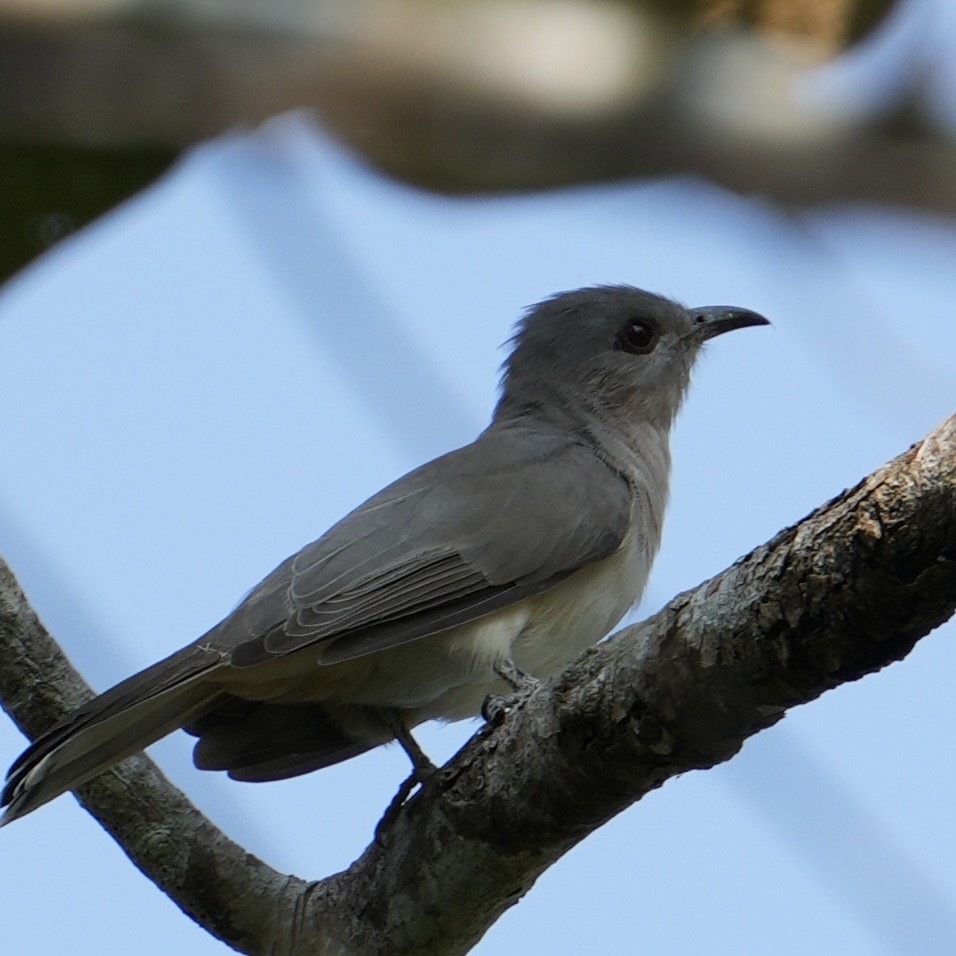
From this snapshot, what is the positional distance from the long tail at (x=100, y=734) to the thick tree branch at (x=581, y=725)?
8.3 inches

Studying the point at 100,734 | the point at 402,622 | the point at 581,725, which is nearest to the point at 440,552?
the point at 402,622

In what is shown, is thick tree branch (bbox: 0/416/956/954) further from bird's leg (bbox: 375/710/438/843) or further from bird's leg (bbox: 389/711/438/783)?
bird's leg (bbox: 389/711/438/783)

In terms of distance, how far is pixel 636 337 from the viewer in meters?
7.58

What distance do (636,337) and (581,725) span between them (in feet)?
13.5

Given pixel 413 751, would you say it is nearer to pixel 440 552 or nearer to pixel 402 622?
pixel 402 622

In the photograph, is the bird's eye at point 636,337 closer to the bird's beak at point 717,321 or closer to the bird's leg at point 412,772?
the bird's beak at point 717,321

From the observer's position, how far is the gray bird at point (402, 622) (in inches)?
196

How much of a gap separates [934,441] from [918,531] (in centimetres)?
18

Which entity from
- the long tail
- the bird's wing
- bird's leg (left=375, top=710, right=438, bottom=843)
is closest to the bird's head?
the bird's wing

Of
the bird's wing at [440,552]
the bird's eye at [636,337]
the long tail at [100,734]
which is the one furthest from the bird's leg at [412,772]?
the bird's eye at [636,337]

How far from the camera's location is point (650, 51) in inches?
115

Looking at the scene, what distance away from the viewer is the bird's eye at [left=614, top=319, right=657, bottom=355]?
7.56 meters

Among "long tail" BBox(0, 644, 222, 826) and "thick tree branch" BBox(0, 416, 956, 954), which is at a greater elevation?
"long tail" BBox(0, 644, 222, 826)

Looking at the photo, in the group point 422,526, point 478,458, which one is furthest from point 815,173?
point 478,458
